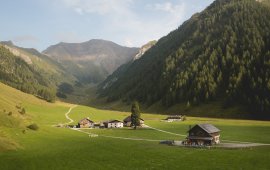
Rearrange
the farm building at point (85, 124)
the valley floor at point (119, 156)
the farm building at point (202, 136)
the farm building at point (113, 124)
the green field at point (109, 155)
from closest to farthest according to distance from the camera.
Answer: the valley floor at point (119, 156)
the green field at point (109, 155)
the farm building at point (202, 136)
the farm building at point (85, 124)
the farm building at point (113, 124)

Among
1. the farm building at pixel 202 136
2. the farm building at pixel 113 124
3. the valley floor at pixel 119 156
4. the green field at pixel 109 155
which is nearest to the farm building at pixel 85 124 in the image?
the farm building at pixel 113 124

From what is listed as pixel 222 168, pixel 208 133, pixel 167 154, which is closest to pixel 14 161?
pixel 167 154

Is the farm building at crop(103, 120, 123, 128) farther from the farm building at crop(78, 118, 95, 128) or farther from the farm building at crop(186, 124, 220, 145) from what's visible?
the farm building at crop(186, 124, 220, 145)

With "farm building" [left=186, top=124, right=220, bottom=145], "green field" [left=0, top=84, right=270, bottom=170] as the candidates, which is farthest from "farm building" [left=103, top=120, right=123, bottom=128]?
"farm building" [left=186, top=124, right=220, bottom=145]

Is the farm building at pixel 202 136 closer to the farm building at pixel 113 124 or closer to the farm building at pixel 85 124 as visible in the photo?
the farm building at pixel 113 124

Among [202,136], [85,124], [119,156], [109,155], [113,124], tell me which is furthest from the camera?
[113,124]

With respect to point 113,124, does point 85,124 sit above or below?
below

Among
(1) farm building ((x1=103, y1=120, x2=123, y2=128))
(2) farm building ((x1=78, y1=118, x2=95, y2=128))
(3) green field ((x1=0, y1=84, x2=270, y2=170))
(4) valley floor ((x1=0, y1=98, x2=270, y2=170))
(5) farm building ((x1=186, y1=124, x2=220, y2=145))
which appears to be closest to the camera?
(4) valley floor ((x1=0, y1=98, x2=270, y2=170))

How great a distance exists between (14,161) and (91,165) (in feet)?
47.8

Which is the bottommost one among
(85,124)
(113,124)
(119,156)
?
(119,156)

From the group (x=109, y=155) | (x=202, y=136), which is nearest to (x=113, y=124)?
(x=202, y=136)

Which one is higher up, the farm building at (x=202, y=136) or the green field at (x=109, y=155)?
the farm building at (x=202, y=136)

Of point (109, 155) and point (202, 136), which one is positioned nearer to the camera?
point (109, 155)

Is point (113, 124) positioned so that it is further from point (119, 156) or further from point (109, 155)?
point (119, 156)
